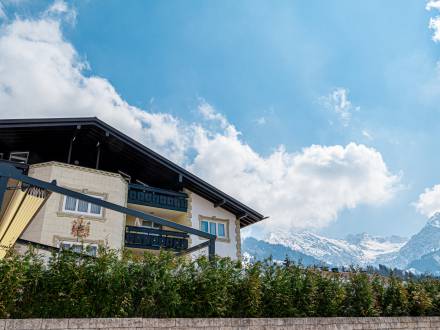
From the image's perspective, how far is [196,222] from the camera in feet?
80.6

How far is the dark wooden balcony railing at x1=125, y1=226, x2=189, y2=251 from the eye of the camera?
2153 cm

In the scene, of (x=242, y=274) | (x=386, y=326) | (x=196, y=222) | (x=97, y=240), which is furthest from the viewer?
(x=196, y=222)

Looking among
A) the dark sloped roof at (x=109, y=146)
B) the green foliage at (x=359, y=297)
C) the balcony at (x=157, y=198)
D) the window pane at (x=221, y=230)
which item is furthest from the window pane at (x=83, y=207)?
the green foliage at (x=359, y=297)

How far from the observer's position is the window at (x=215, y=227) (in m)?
25.1

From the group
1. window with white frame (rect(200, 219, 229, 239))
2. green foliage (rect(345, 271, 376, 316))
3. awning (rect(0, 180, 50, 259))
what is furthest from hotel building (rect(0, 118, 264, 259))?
green foliage (rect(345, 271, 376, 316))

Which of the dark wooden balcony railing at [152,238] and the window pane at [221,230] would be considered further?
the window pane at [221,230]

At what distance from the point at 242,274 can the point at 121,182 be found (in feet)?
44.8

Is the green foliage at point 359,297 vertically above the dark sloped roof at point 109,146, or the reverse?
the dark sloped roof at point 109,146

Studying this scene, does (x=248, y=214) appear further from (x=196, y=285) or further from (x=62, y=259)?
(x=62, y=259)

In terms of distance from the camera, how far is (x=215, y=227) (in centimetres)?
2553

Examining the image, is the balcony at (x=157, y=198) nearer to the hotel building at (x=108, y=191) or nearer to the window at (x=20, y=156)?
the hotel building at (x=108, y=191)

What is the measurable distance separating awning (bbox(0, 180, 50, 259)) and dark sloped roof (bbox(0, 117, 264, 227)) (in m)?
10.7

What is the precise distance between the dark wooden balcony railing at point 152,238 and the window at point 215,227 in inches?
76.1

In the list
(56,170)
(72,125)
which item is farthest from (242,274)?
(72,125)
